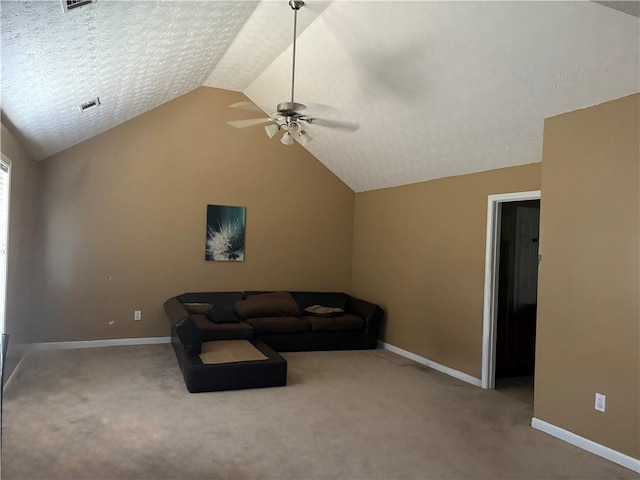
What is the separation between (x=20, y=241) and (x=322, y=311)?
366 centimetres

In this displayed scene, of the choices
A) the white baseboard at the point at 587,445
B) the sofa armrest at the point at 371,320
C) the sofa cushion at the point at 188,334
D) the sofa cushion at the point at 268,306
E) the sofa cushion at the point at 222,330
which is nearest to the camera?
the white baseboard at the point at 587,445

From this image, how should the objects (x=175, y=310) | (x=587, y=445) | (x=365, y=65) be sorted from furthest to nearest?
(x=175, y=310) < (x=365, y=65) < (x=587, y=445)

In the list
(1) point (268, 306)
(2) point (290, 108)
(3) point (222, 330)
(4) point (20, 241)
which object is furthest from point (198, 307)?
(2) point (290, 108)

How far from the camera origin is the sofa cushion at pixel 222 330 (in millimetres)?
5508

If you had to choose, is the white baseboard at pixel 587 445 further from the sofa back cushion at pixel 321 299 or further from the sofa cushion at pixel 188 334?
the sofa back cushion at pixel 321 299

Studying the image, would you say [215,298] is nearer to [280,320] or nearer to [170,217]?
[280,320]

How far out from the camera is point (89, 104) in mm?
4367

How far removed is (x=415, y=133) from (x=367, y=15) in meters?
1.55

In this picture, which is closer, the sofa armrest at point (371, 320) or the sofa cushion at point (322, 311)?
the sofa armrest at point (371, 320)

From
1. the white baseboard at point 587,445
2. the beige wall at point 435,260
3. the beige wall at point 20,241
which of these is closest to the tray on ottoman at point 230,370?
the beige wall at point 20,241

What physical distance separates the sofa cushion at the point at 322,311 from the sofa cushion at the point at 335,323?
109 millimetres

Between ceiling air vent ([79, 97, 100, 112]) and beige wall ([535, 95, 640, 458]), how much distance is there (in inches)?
155

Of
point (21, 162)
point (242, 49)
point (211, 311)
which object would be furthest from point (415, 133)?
point (21, 162)

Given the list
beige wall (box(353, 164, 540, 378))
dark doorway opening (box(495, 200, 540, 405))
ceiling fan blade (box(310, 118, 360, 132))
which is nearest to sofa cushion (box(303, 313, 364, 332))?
beige wall (box(353, 164, 540, 378))
